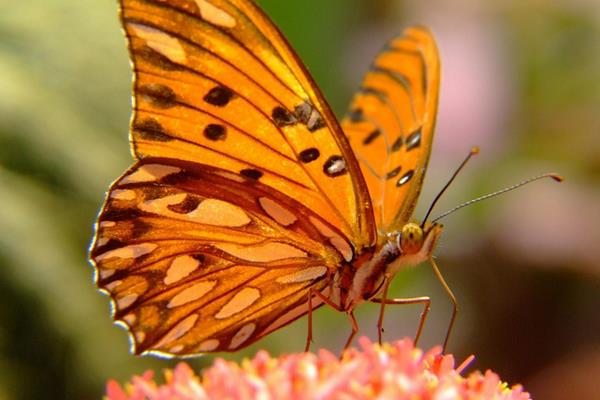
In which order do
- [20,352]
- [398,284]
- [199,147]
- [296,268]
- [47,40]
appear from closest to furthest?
[199,147] < [296,268] < [20,352] < [47,40] < [398,284]

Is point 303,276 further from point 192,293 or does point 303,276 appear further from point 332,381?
point 332,381

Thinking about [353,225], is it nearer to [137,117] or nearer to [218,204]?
[218,204]

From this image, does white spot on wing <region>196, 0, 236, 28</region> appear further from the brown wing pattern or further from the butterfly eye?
the butterfly eye

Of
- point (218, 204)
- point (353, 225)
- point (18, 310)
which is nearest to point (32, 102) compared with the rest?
point (18, 310)

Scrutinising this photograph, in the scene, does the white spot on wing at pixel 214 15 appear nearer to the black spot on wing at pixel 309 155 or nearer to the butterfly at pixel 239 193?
the butterfly at pixel 239 193

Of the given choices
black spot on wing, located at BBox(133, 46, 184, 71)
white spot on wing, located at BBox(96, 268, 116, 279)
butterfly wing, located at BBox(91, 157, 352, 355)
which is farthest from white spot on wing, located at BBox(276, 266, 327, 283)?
black spot on wing, located at BBox(133, 46, 184, 71)

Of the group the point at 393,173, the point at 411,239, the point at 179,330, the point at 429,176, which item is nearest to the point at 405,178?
the point at 393,173

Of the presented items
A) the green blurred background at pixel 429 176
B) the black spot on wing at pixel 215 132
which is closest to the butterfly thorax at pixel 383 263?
A: the black spot on wing at pixel 215 132

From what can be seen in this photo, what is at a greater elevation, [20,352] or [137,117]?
[137,117]
